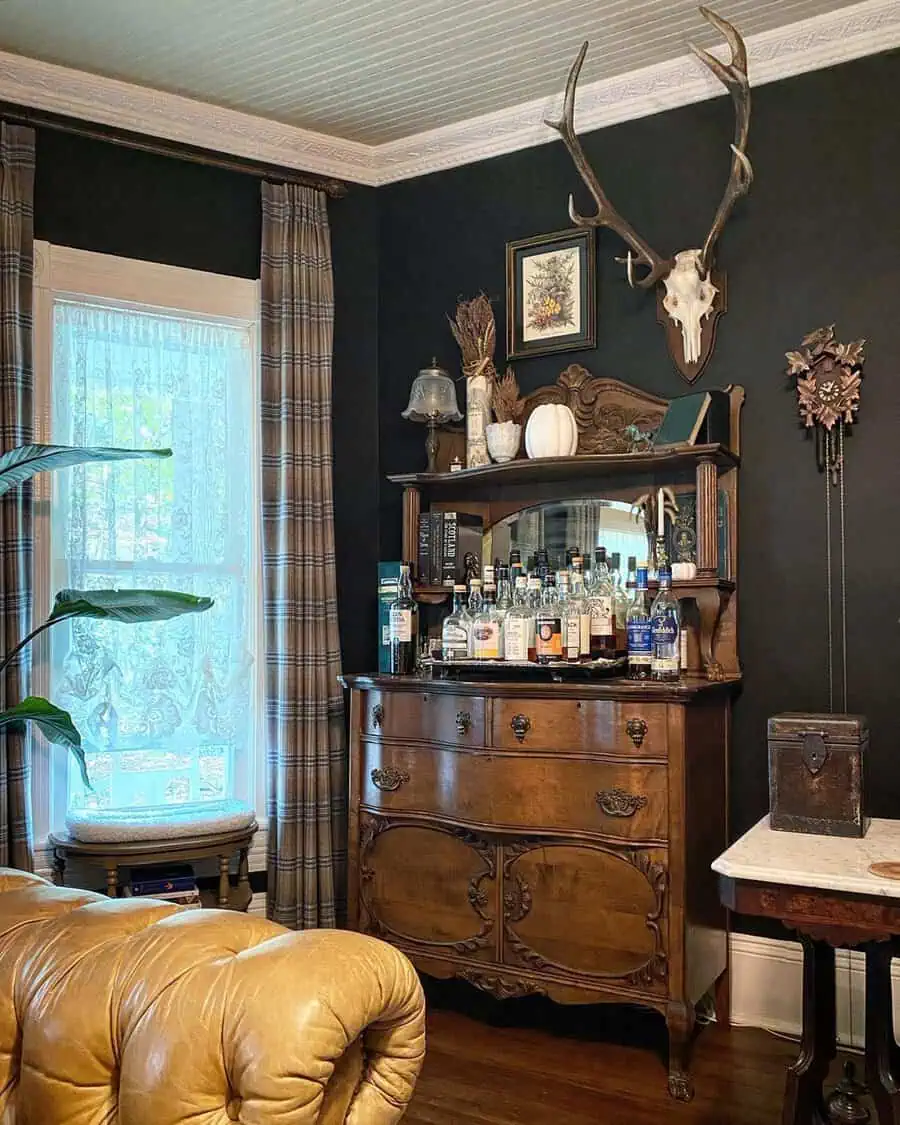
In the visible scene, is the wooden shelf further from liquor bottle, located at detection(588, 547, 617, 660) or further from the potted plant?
the potted plant

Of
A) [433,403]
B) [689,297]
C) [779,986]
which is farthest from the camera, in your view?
[433,403]

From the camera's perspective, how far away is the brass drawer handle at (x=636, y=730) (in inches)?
115

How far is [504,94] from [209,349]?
1.40m

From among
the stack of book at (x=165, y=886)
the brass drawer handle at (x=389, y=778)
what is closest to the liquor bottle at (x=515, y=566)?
the brass drawer handle at (x=389, y=778)

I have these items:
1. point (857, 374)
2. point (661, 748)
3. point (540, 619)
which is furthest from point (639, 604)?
point (857, 374)

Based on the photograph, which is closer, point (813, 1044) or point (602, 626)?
point (813, 1044)

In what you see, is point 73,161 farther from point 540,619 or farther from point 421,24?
point 540,619

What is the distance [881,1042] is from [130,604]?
2164mm

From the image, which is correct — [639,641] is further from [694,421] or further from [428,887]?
[428,887]

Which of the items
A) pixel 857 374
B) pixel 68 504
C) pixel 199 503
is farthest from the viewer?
pixel 199 503

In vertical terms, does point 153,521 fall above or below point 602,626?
above

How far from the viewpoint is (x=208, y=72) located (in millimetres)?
3562

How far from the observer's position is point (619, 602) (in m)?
3.45

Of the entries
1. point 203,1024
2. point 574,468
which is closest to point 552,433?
point 574,468
